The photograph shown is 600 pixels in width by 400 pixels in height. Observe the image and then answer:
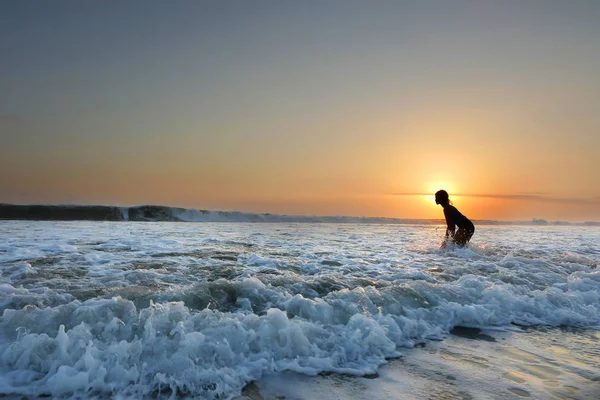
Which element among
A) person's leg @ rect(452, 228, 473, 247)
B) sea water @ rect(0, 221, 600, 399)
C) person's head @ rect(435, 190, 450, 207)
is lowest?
sea water @ rect(0, 221, 600, 399)

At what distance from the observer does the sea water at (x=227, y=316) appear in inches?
103

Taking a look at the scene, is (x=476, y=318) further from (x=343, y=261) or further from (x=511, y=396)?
(x=343, y=261)

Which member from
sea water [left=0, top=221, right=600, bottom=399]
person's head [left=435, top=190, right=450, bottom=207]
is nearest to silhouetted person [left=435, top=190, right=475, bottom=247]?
person's head [left=435, top=190, right=450, bottom=207]

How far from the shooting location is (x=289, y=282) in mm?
4996

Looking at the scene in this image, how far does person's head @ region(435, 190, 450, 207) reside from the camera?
9586 millimetres

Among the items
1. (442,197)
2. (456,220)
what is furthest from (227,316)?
(456,220)

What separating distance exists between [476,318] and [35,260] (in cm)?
747

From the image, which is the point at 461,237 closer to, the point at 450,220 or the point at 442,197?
the point at 450,220

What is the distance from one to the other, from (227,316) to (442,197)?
7.80 metres

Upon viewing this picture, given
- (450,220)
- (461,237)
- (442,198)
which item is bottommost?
(461,237)

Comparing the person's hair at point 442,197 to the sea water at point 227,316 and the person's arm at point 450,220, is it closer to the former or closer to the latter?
the person's arm at point 450,220

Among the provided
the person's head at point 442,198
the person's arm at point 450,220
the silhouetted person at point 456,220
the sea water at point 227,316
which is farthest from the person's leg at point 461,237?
the sea water at point 227,316

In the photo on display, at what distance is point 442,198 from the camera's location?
9.67 metres

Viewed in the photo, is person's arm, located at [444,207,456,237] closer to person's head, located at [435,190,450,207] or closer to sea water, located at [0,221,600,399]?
person's head, located at [435,190,450,207]
